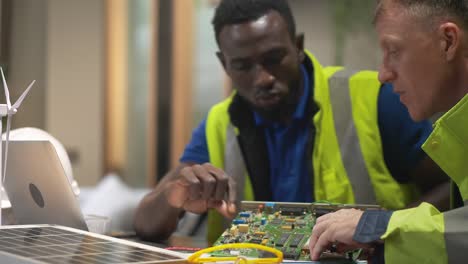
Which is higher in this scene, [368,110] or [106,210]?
[368,110]

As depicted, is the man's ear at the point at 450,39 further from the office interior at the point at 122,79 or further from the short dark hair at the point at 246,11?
the office interior at the point at 122,79

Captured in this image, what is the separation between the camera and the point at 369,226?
1.32 metres

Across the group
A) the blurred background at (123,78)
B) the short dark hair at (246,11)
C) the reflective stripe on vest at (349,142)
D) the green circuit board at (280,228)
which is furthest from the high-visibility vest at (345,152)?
the blurred background at (123,78)

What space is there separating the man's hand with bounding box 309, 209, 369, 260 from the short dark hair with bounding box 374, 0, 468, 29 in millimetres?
385

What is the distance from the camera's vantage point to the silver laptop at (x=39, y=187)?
163 centimetres

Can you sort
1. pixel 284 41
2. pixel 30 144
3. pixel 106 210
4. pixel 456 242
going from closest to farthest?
pixel 456 242
pixel 30 144
pixel 284 41
pixel 106 210

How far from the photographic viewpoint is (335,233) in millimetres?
1326

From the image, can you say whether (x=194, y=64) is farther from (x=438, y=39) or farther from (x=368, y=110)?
(x=438, y=39)

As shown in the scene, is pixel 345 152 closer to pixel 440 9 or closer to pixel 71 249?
pixel 440 9

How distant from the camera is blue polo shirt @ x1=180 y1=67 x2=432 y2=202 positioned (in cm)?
217

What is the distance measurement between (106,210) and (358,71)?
1.87 m

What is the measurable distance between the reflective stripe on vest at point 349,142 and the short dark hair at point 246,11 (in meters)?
0.21

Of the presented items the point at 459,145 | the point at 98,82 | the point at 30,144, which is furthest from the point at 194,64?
the point at 459,145

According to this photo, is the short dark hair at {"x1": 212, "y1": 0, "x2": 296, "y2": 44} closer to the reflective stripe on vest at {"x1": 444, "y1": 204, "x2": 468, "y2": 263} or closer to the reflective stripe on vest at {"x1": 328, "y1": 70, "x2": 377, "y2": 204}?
the reflective stripe on vest at {"x1": 328, "y1": 70, "x2": 377, "y2": 204}
